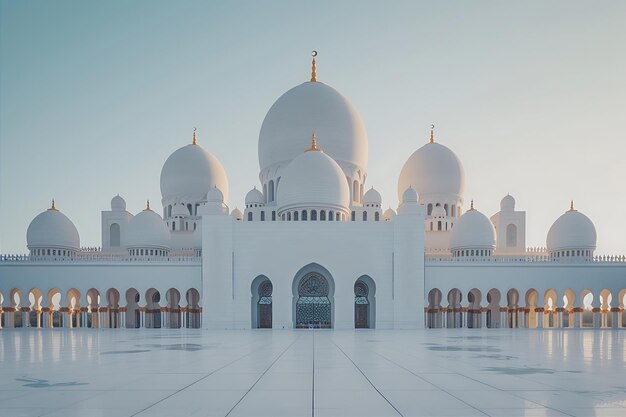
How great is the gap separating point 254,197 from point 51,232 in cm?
1087

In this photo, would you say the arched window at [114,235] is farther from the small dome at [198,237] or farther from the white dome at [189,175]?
the small dome at [198,237]

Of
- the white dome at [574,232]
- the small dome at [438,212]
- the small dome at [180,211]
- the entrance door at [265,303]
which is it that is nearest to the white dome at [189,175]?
the small dome at [180,211]

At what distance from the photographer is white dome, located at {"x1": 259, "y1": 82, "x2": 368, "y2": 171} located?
31.2m

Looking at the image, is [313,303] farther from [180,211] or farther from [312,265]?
[180,211]

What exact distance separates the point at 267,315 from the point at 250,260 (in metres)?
3.01

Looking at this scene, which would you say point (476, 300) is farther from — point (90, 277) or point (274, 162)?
point (90, 277)

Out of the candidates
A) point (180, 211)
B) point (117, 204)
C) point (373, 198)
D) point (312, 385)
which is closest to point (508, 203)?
point (373, 198)

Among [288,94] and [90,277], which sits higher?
[288,94]

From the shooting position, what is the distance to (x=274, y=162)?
31828 mm

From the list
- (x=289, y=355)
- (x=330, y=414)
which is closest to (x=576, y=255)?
(x=289, y=355)

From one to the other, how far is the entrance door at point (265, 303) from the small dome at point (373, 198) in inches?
321

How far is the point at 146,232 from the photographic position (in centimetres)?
3003

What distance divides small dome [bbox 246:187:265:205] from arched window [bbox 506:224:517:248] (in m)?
15.2

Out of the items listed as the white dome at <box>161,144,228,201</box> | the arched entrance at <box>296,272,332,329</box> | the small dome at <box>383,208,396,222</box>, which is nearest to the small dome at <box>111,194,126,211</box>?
the white dome at <box>161,144,228,201</box>
